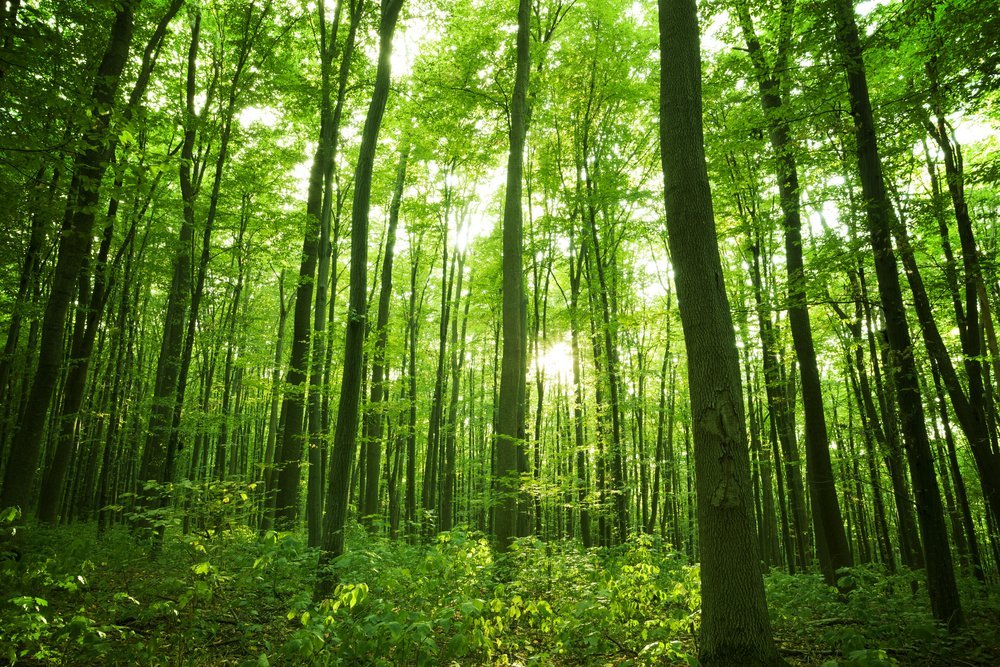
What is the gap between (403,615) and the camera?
3891 mm

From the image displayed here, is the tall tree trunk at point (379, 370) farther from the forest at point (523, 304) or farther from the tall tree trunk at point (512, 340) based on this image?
the tall tree trunk at point (512, 340)

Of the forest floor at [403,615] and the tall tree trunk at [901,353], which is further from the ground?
the tall tree trunk at [901,353]

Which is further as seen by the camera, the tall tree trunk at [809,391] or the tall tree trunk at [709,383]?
the tall tree trunk at [809,391]

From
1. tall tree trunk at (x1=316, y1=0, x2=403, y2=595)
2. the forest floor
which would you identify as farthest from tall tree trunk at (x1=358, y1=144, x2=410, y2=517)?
the forest floor

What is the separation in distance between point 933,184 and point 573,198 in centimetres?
820

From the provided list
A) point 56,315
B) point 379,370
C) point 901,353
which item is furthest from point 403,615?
point 379,370

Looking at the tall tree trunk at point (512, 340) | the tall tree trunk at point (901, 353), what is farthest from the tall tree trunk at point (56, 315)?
the tall tree trunk at point (901, 353)

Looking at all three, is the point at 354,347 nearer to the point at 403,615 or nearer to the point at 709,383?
the point at 403,615

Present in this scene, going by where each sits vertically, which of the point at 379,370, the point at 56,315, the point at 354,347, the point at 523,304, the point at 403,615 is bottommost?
the point at 403,615

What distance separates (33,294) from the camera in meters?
13.1

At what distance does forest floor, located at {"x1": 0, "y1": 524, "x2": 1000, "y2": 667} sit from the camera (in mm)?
4020

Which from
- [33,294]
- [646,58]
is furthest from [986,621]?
[33,294]

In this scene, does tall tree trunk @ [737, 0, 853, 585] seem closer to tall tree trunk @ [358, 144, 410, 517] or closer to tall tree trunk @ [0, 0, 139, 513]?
tall tree trunk @ [0, 0, 139, 513]

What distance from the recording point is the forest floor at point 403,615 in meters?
4.02
